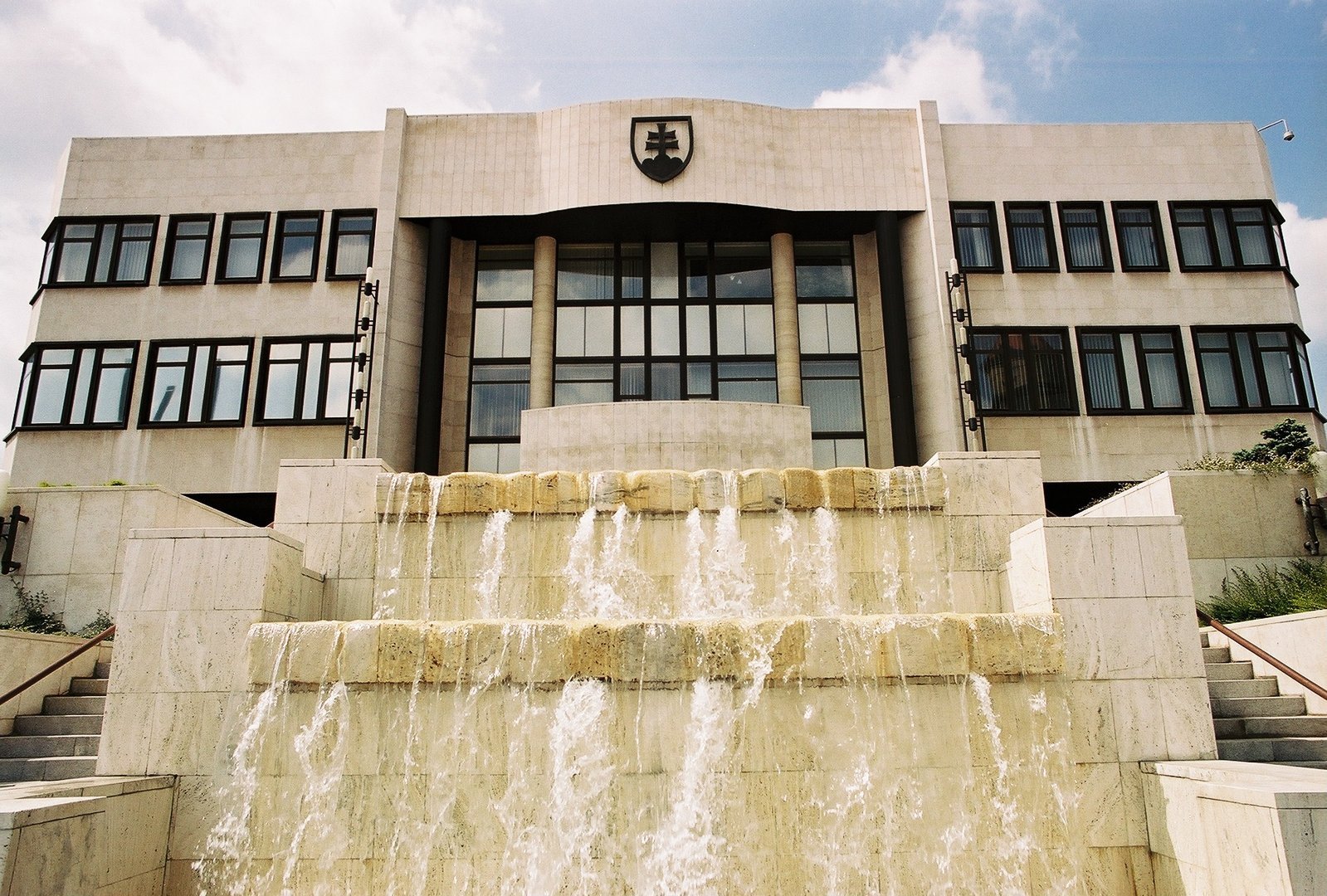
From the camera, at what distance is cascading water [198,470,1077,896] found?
342 inches

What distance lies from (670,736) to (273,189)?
26.2m

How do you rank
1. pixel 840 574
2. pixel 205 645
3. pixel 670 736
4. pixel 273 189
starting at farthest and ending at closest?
pixel 273 189 → pixel 840 574 → pixel 205 645 → pixel 670 736

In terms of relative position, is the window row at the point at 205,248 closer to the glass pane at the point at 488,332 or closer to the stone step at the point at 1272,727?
the glass pane at the point at 488,332

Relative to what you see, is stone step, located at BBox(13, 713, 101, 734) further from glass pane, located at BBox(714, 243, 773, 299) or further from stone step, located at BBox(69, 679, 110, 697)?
glass pane, located at BBox(714, 243, 773, 299)

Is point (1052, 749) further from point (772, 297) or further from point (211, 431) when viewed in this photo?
point (211, 431)

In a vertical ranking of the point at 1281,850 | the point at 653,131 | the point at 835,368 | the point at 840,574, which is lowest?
the point at 1281,850

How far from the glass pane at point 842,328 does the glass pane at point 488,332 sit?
425 inches

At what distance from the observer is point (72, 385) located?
27453 mm

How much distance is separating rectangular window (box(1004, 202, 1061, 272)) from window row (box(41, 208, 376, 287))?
20.2m

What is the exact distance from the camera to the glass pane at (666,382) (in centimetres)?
2878

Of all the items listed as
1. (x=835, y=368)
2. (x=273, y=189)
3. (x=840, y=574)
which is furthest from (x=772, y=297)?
(x=840, y=574)

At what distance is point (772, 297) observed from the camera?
97.1 ft

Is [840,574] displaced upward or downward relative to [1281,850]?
upward

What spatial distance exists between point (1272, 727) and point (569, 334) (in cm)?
2275
